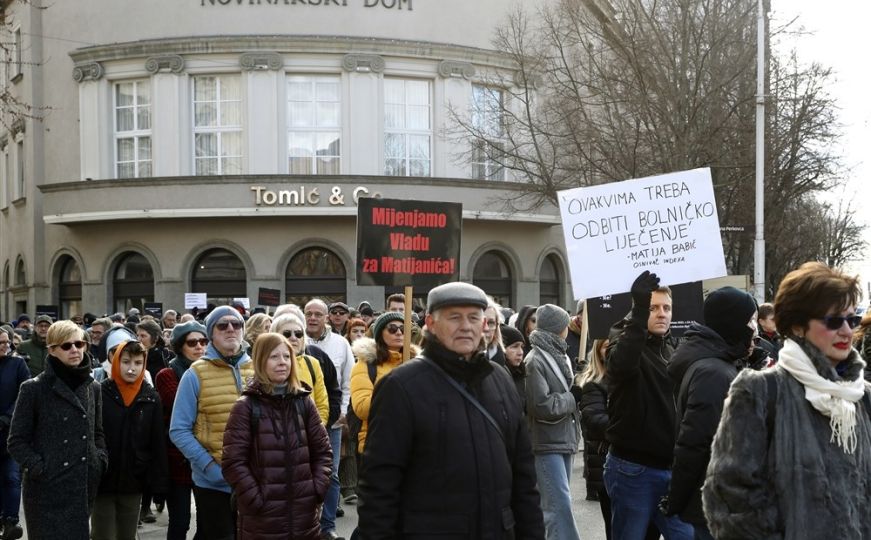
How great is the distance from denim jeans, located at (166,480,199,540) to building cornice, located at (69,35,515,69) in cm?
2305

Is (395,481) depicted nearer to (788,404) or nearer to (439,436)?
(439,436)

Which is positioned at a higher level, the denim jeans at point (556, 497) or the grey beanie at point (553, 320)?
the grey beanie at point (553, 320)

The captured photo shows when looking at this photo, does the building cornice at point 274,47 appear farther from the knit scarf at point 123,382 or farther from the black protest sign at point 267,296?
the knit scarf at point 123,382

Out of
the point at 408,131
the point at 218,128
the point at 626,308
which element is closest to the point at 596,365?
the point at 626,308

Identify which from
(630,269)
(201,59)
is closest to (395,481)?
(630,269)

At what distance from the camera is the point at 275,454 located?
20.9 feet

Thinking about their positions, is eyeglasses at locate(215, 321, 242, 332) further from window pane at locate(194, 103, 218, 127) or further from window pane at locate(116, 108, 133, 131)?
window pane at locate(116, 108, 133, 131)

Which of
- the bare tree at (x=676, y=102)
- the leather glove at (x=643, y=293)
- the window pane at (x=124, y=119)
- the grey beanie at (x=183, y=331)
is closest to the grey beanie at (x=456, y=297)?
the leather glove at (x=643, y=293)

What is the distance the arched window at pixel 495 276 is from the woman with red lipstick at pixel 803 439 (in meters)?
27.8

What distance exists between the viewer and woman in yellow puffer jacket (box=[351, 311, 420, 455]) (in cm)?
786

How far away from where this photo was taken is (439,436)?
4.36m

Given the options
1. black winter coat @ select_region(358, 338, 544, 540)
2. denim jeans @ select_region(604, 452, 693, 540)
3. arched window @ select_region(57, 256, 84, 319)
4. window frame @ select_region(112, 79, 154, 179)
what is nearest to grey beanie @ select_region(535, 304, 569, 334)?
denim jeans @ select_region(604, 452, 693, 540)

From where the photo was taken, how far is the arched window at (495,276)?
105ft

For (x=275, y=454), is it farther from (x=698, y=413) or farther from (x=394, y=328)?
(x=698, y=413)
